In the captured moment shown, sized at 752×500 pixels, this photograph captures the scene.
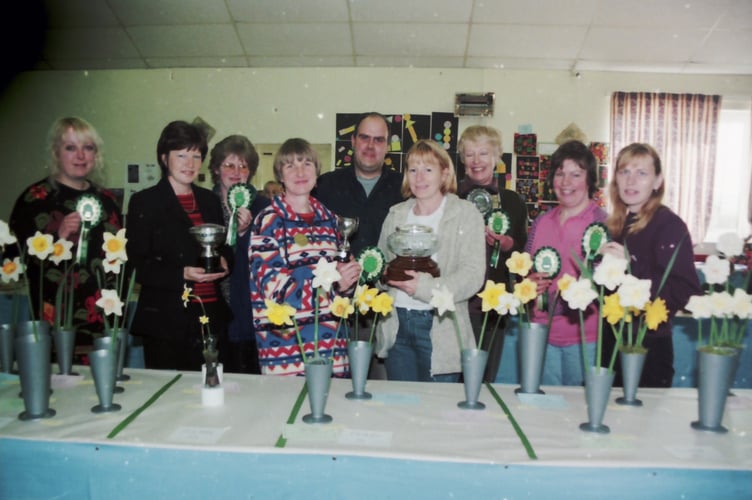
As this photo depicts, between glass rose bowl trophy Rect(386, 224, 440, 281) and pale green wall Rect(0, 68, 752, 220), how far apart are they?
279 centimetres

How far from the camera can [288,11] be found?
398cm

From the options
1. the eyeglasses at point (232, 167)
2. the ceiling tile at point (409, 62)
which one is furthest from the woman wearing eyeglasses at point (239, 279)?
the ceiling tile at point (409, 62)

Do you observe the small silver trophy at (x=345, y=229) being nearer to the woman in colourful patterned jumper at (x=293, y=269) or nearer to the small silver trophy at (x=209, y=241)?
the woman in colourful patterned jumper at (x=293, y=269)

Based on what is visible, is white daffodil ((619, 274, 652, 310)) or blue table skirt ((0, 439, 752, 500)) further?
white daffodil ((619, 274, 652, 310))

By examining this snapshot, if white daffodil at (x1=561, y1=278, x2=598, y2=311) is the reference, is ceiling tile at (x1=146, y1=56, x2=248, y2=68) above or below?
above

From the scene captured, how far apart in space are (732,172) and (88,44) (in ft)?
17.4

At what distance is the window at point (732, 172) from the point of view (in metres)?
4.61

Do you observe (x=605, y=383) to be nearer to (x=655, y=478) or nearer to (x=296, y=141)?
(x=655, y=478)

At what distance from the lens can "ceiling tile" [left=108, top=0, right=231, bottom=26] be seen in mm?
3988

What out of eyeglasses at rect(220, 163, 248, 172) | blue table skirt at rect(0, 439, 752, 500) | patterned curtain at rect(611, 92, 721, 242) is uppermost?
patterned curtain at rect(611, 92, 721, 242)

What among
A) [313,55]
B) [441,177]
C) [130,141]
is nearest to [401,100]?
[313,55]

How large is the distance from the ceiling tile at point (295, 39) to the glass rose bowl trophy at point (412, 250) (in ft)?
8.71

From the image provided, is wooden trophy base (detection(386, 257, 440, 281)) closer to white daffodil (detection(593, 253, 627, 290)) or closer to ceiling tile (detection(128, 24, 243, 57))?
white daffodil (detection(593, 253, 627, 290))

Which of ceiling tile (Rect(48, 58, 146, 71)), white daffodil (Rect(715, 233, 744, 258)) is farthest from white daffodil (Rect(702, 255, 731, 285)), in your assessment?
ceiling tile (Rect(48, 58, 146, 71))
